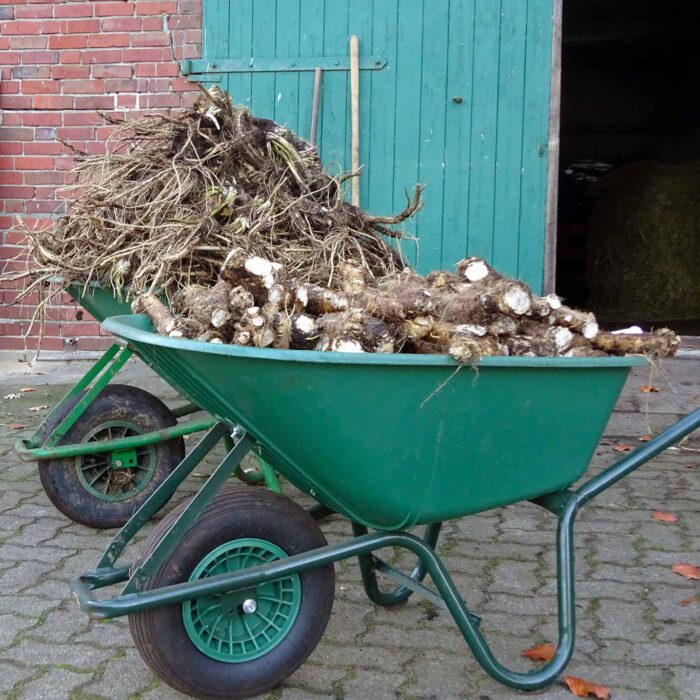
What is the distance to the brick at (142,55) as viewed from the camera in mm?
5523

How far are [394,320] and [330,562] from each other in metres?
0.56

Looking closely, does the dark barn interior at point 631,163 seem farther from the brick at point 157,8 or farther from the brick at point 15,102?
the brick at point 15,102

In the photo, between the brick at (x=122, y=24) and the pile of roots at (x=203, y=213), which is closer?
the pile of roots at (x=203, y=213)

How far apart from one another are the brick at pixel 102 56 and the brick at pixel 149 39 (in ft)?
0.41

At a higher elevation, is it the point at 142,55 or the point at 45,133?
the point at 142,55

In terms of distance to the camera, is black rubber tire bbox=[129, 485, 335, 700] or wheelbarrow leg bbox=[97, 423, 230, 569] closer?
black rubber tire bbox=[129, 485, 335, 700]

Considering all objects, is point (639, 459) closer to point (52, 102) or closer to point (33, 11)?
point (52, 102)

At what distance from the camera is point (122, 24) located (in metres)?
5.56

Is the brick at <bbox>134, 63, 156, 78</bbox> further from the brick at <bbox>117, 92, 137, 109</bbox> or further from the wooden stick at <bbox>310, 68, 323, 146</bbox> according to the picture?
the wooden stick at <bbox>310, 68, 323, 146</bbox>

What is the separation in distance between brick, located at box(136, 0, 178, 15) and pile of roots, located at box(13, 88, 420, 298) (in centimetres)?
237

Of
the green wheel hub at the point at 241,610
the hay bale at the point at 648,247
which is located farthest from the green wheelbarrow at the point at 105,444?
the hay bale at the point at 648,247

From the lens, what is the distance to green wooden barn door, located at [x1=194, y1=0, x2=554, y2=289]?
205 inches

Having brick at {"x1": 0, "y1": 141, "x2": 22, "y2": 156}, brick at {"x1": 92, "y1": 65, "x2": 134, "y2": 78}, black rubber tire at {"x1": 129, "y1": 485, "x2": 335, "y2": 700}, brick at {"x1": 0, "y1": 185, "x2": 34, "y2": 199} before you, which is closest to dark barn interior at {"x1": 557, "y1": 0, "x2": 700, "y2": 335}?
brick at {"x1": 92, "y1": 65, "x2": 134, "y2": 78}

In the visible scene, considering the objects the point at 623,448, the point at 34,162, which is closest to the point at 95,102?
the point at 34,162
